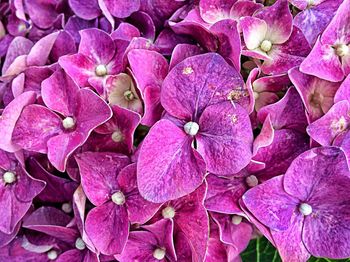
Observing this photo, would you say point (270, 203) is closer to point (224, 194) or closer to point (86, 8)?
point (224, 194)

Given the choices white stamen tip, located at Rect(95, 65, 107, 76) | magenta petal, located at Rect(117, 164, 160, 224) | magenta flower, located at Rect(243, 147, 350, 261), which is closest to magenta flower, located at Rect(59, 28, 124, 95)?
white stamen tip, located at Rect(95, 65, 107, 76)

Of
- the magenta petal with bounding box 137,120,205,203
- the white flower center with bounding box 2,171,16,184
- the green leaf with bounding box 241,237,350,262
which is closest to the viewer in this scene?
the magenta petal with bounding box 137,120,205,203

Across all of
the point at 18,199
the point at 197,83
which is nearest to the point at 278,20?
the point at 197,83

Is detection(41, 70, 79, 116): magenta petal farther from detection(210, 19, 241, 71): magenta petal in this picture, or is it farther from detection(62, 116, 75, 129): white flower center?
detection(210, 19, 241, 71): magenta petal

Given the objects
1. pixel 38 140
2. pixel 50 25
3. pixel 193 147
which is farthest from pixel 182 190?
pixel 50 25

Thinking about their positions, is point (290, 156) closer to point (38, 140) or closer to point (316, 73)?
point (316, 73)

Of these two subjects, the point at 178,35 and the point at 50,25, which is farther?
the point at 50,25
